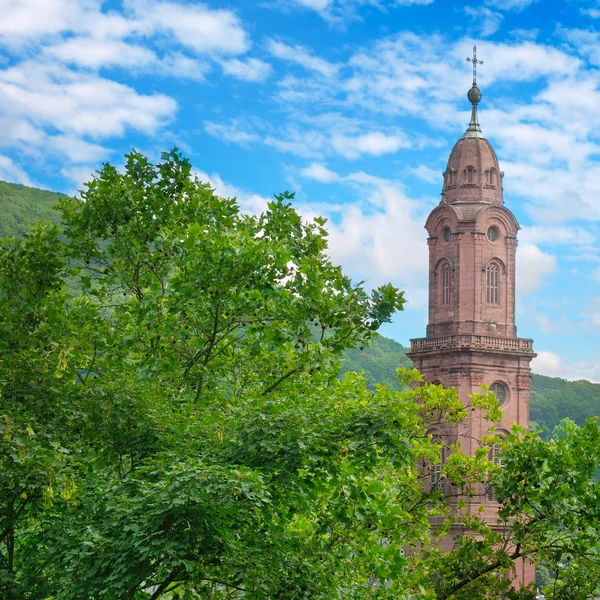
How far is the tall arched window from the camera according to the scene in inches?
2709

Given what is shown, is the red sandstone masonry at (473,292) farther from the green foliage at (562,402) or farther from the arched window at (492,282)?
the green foliage at (562,402)

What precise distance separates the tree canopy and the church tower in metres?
46.5

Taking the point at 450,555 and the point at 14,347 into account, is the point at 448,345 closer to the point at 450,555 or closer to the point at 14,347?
the point at 450,555

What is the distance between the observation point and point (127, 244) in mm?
18531

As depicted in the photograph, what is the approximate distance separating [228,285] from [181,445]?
255cm

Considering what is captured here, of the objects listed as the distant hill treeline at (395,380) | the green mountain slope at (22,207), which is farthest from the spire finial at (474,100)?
the green mountain slope at (22,207)

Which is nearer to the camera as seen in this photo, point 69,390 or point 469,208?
point 69,390

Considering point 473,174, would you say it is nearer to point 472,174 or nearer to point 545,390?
point 472,174

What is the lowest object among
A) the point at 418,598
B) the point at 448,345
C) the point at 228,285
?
the point at 418,598

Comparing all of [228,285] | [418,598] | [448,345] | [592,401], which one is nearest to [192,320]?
[228,285]

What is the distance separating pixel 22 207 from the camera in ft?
573

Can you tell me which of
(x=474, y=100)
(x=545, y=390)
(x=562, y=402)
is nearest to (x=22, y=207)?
(x=545, y=390)

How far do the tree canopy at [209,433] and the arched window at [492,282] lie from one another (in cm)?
4824

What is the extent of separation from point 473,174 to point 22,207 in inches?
4713
